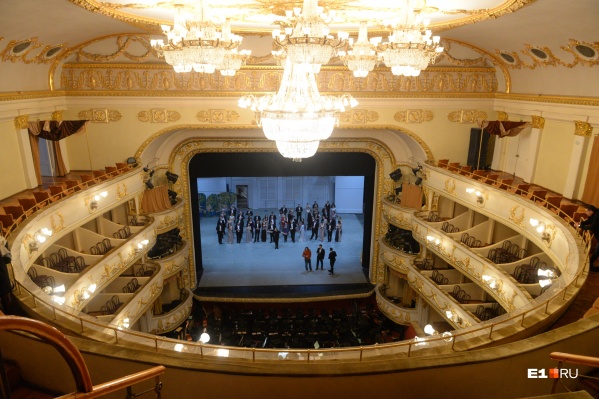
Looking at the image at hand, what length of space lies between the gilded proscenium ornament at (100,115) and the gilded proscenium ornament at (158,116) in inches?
27.2

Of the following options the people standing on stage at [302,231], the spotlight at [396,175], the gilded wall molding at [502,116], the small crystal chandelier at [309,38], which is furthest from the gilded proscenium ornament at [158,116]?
the gilded wall molding at [502,116]

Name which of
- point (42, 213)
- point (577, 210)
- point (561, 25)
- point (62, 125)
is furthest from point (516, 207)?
point (62, 125)

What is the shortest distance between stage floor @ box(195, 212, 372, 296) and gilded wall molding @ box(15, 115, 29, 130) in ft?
25.5

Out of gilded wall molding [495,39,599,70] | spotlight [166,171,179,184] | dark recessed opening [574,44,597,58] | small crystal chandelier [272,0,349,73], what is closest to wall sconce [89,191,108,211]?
spotlight [166,171,179,184]

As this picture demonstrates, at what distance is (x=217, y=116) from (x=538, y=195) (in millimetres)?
9404

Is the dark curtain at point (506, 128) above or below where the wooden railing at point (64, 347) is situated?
below

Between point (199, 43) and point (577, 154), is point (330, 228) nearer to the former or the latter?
point (577, 154)

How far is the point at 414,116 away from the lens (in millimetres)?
14008

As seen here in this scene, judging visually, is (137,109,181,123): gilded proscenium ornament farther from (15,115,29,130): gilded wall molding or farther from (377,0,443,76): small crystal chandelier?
(377,0,443,76): small crystal chandelier

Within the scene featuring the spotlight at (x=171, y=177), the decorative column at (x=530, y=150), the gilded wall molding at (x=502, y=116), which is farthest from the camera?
the spotlight at (x=171, y=177)

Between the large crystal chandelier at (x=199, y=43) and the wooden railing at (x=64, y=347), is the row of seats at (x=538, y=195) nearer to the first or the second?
the large crystal chandelier at (x=199, y=43)

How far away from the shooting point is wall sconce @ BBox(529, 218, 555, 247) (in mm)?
8422

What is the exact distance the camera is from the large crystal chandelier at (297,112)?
5.90 metres

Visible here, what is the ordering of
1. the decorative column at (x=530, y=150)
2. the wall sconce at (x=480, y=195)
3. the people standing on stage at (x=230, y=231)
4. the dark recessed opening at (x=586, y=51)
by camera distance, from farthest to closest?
the people standing on stage at (x=230, y=231)
the decorative column at (x=530, y=150)
the wall sconce at (x=480, y=195)
the dark recessed opening at (x=586, y=51)
